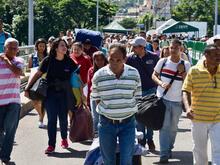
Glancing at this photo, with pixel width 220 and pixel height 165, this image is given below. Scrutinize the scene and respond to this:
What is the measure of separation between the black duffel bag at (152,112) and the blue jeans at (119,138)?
2058 mm

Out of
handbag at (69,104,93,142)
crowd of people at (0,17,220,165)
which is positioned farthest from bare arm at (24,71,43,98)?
handbag at (69,104,93,142)

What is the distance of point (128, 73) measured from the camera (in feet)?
21.7

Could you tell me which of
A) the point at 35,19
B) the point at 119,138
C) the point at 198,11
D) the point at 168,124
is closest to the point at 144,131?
the point at 168,124

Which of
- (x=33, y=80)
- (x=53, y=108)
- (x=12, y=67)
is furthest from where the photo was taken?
(x=53, y=108)

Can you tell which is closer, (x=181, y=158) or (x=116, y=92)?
(x=116, y=92)

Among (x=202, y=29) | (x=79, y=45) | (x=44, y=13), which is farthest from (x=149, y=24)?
(x=79, y=45)

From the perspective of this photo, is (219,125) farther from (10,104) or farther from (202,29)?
(202,29)

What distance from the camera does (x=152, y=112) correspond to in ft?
28.6

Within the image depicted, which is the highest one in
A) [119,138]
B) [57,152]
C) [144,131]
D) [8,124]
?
[119,138]

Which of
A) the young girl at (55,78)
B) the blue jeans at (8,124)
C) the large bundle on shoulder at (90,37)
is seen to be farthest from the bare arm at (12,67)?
the large bundle on shoulder at (90,37)

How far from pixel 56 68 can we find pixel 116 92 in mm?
3267

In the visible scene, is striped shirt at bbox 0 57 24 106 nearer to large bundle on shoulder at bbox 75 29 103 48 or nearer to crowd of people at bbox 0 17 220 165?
crowd of people at bbox 0 17 220 165

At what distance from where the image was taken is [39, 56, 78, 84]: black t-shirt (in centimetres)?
966

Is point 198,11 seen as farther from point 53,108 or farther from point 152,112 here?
point 152,112
